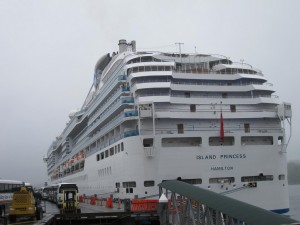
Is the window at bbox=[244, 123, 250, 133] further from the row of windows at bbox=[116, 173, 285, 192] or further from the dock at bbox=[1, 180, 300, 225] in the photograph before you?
the dock at bbox=[1, 180, 300, 225]

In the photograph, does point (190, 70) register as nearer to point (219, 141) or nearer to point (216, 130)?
point (216, 130)

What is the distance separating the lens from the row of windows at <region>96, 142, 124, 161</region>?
30.8m

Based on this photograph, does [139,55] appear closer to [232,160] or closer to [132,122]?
[132,122]

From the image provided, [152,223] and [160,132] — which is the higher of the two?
[160,132]

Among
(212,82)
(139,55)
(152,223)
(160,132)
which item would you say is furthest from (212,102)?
(152,223)

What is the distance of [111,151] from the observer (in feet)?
112

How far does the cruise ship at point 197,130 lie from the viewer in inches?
1117

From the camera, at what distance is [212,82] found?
3250 cm

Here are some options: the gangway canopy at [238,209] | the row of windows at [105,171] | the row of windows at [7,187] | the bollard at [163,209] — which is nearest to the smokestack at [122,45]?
the row of windows at [105,171]

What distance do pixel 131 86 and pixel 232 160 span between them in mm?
9343

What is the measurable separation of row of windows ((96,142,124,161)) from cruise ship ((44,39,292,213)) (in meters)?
0.07

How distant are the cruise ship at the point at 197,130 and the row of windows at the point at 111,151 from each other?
71mm

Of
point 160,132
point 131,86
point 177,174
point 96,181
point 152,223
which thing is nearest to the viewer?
point 152,223

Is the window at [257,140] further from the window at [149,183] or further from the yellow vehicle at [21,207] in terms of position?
the yellow vehicle at [21,207]
